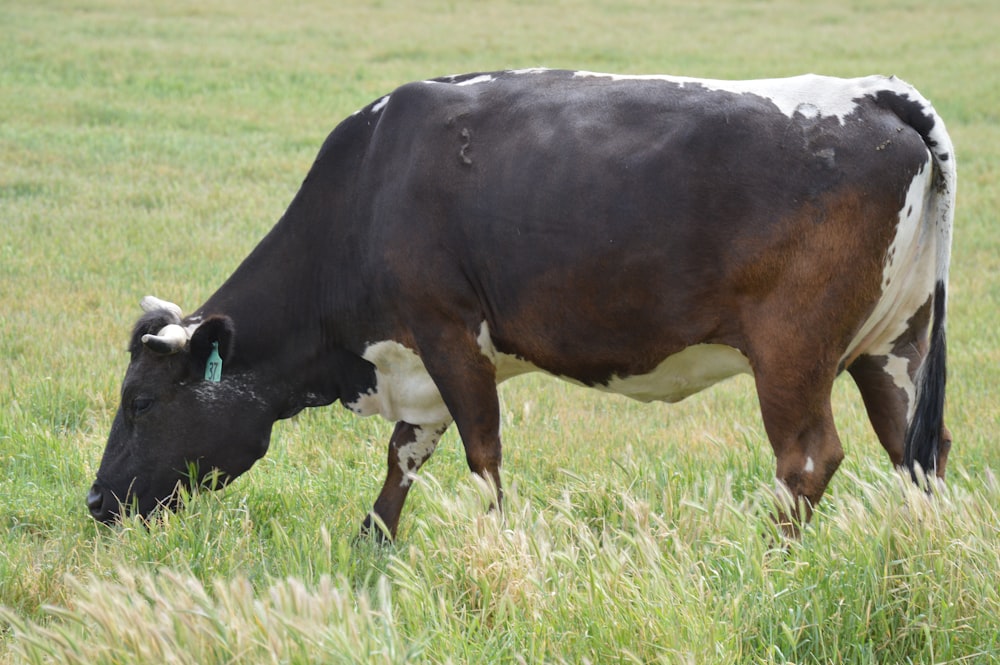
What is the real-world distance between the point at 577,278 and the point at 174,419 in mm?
2039

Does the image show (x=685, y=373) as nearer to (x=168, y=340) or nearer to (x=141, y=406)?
(x=168, y=340)

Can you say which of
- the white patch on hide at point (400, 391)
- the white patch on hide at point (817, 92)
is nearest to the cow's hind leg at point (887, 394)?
the white patch on hide at point (817, 92)

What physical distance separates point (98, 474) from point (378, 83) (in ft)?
46.0

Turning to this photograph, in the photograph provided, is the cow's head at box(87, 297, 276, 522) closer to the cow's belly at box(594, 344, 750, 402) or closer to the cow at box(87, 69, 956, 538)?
the cow at box(87, 69, 956, 538)

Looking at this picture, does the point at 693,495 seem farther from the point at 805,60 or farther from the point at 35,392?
the point at 805,60

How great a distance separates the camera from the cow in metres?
4.61

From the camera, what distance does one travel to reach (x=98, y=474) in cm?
563

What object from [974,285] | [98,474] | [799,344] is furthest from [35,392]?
[974,285]

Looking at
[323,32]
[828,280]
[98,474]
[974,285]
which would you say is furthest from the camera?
[323,32]

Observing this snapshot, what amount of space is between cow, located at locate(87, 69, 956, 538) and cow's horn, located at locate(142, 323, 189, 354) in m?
0.01

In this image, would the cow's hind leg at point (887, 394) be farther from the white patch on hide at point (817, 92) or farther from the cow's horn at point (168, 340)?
the cow's horn at point (168, 340)

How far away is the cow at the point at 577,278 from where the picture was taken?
4.61 metres

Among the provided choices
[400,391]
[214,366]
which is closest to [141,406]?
[214,366]

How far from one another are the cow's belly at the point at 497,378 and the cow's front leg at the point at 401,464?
0.06 meters
